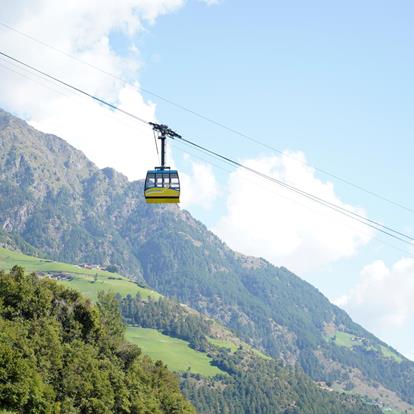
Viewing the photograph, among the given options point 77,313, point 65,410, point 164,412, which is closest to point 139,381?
point 164,412

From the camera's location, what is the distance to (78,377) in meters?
113

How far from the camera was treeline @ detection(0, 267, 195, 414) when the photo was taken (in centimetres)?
9625

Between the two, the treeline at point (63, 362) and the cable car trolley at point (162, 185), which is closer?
the cable car trolley at point (162, 185)

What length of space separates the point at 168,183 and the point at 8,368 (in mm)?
46920

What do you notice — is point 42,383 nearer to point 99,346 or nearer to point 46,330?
point 46,330

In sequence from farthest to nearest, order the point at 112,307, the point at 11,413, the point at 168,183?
the point at 112,307
the point at 11,413
the point at 168,183

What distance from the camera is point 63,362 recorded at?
4557 inches

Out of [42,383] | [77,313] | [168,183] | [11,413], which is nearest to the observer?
[168,183]

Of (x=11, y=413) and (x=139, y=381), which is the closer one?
(x=11, y=413)

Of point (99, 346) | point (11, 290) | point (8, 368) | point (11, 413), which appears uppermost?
point (11, 290)

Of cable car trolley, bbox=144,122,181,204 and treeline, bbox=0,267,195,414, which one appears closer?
cable car trolley, bbox=144,122,181,204

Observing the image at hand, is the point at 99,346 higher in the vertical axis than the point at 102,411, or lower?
higher

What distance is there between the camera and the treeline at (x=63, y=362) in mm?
96250

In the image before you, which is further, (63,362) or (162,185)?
(63,362)
